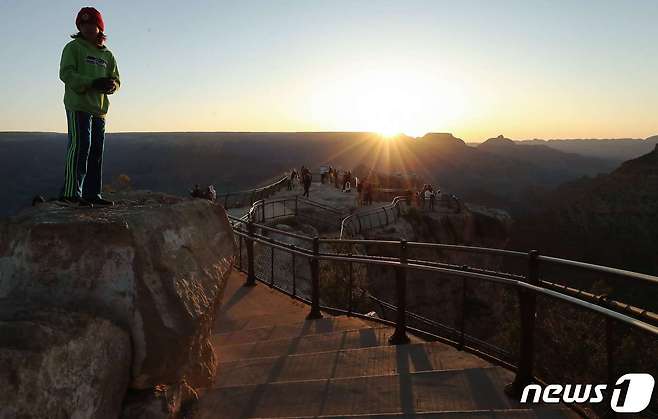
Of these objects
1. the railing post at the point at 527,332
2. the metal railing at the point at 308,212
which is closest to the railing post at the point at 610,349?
the railing post at the point at 527,332

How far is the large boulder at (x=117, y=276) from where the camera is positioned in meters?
2.96

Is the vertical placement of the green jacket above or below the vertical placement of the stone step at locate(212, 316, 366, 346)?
above

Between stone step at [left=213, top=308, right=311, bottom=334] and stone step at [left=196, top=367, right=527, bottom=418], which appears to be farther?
stone step at [left=213, top=308, right=311, bottom=334]

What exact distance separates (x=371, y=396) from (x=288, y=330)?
8.60ft

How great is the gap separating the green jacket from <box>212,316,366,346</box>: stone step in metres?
3.14

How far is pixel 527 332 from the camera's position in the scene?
3871 millimetres

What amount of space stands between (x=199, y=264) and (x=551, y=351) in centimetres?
1490

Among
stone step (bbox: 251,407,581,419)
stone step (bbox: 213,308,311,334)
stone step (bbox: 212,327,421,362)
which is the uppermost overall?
stone step (bbox: 251,407,581,419)

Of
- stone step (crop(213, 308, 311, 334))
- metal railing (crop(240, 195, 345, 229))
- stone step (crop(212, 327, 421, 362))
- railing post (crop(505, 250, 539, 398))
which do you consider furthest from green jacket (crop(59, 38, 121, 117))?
metal railing (crop(240, 195, 345, 229))

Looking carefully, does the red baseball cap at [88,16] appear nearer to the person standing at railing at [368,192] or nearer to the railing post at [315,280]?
the railing post at [315,280]

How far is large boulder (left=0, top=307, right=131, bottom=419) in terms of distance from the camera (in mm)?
2160

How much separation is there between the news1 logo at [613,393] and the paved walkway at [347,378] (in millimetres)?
174

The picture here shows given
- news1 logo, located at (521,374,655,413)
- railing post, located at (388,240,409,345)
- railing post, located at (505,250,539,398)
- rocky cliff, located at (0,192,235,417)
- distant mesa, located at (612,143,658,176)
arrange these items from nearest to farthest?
rocky cliff, located at (0,192,235,417) → news1 logo, located at (521,374,655,413) → railing post, located at (505,250,539,398) → railing post, located at (388,240,409,345) → distant mesa, located at (612,143,658,176)

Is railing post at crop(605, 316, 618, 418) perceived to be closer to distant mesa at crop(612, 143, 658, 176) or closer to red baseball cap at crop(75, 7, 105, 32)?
red baseball cap at crop(75, 7, 105, 32)
